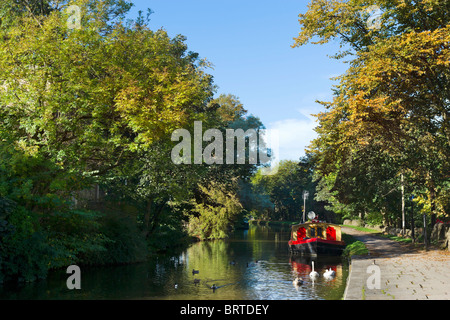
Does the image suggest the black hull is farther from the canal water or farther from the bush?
the bush

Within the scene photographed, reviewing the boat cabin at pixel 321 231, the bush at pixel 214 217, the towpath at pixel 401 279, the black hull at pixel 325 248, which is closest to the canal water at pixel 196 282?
the towpath at pixel 401 279

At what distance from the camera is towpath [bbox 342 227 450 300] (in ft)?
45.5

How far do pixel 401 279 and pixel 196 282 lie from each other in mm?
8535

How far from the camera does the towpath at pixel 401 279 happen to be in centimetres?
1388

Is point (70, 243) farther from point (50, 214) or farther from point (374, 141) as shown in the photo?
point (374, 141)

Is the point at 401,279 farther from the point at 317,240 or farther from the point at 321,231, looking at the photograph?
the point at 321,231

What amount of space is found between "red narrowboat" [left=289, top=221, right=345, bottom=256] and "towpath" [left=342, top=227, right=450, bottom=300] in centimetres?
690

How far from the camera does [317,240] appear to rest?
33031 mm
